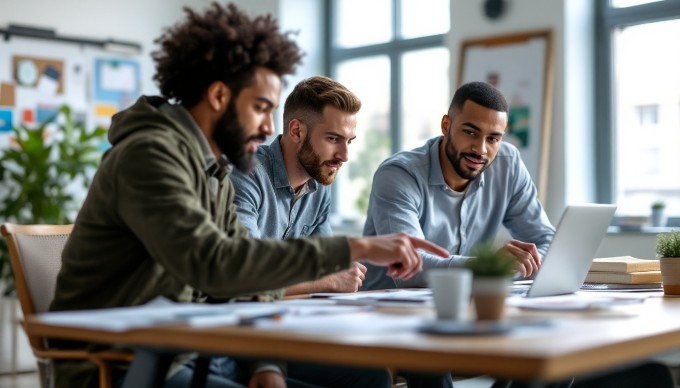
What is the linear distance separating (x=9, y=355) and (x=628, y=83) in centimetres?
363

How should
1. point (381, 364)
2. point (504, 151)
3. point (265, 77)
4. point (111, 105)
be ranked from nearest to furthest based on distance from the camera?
1. point (381, 364)
2. point (265, 77)
3. point (504, 151)
4. point (111, 105)

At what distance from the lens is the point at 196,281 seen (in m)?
1.60

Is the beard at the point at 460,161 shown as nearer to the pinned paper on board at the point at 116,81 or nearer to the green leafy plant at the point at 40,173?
the green leafy plant at the point at 40,173

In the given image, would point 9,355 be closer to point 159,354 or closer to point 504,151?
point 504,151

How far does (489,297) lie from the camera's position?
1373mm

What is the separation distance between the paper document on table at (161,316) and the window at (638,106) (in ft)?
12.4

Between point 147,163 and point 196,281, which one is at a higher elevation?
point 147,163

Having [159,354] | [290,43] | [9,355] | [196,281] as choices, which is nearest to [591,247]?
[290,43]

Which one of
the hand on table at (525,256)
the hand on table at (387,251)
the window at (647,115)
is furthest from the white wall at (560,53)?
the hand on table at (387,251)

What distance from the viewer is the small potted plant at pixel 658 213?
472 centimetres

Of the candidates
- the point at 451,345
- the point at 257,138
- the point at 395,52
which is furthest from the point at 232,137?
the point at 395,52

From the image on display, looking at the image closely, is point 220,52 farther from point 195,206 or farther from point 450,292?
point 450,292

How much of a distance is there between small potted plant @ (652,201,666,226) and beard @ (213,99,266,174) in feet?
10.7

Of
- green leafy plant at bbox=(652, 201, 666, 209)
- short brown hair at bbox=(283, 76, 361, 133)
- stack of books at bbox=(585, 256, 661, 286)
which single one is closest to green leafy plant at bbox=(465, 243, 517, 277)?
stack of books at bbox=(585, 256, 661, 286)
